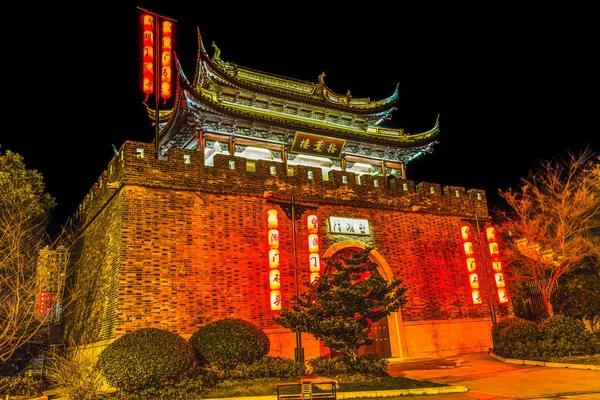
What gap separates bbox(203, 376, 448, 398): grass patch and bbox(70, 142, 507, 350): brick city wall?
2.46 metres

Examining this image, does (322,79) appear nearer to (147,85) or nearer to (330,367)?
(147,85)

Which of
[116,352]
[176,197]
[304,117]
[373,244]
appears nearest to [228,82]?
[304,117]

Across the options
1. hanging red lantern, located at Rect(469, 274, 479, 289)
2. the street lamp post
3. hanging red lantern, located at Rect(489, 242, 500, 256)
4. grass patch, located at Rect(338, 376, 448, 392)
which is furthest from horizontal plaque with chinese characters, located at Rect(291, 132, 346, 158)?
grass patch, located at Rect(338, 376, 448, 392)

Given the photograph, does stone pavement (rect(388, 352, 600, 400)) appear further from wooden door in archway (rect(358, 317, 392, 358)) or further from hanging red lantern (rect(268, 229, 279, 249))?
hanging red lantern (rect(268, 229, 279, 249))

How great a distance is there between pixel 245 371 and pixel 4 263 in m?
5.51

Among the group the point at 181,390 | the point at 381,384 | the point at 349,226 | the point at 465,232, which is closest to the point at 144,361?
the point at 181,390

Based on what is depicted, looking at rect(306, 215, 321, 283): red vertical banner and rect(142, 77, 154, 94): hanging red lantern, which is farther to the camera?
rect(142, 77, 154, 94): hanging red lantern

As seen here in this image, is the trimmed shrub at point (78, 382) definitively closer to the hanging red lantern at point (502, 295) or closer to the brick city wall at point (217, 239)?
the brick city wall at point (217, 239)

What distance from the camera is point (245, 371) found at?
9781 mm

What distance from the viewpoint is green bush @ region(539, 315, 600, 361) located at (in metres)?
12.2

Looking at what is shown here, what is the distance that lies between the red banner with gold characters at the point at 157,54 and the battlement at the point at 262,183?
3323 millimetres

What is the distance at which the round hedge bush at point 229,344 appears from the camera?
10.0 m

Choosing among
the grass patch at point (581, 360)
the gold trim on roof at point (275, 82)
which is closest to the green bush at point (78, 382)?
the grass patch at point (581, 360)

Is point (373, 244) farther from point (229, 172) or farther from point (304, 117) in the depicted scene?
point (304, 117)
